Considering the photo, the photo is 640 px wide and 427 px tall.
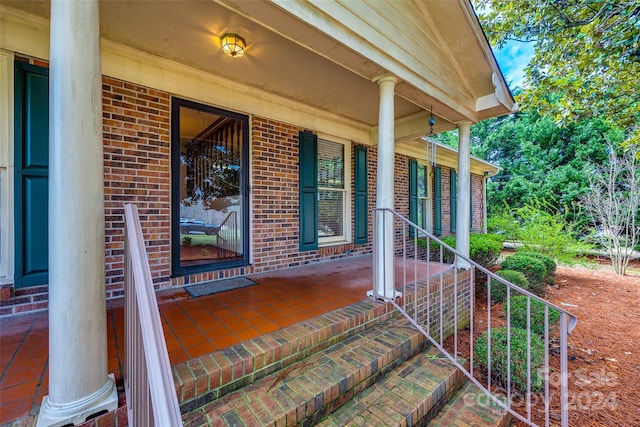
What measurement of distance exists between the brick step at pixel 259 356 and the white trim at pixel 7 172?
1.85m

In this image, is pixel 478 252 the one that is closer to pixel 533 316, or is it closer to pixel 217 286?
pixel 533 316

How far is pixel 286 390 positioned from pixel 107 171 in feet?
8.20

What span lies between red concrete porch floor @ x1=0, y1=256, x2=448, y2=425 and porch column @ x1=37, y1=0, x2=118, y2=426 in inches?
10.5

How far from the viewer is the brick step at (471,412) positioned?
1.86 meters

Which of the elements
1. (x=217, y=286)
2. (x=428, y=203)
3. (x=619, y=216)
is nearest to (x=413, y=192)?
(x=428, y=203)

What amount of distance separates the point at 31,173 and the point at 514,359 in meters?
4.51

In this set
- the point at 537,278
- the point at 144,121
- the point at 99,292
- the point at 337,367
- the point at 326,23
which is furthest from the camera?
the point at 537,278

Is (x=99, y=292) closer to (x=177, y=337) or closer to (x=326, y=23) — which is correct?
(x=177, y=337)

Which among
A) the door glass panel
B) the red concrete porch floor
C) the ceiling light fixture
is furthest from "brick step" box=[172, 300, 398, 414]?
the ceiling light fixture

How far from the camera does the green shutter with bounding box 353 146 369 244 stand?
488 centimetres

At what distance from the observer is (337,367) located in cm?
188

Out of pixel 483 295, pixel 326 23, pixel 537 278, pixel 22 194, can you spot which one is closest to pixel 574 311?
pixel 537 278

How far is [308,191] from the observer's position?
13.6 feet

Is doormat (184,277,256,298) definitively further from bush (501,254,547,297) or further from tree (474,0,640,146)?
tree (474,0,640,146)
